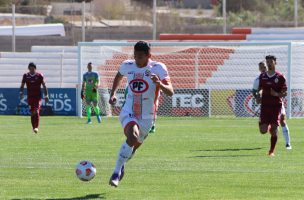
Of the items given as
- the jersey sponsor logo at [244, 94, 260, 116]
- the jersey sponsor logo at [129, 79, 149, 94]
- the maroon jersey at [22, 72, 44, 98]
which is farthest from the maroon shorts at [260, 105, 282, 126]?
the jersey sponsor logo at [244, 94, 260, 116]

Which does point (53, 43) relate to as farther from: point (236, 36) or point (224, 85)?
point (224, 85)

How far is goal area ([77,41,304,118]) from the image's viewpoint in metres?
34.8

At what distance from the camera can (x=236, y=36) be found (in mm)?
42062

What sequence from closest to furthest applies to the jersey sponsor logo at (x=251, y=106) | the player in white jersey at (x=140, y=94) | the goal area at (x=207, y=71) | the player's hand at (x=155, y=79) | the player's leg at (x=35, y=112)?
1. the player's hand at (x=155, y=79)
2. the player in white jersey at (x=140, y=94)
3. the player's leg at (x=35, y=112)
4. the jersey sponsor logo at (x=251, y=106)
5. the goal area at (x=207, y=71)

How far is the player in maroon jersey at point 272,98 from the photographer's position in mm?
19156

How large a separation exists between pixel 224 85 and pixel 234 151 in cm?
1652

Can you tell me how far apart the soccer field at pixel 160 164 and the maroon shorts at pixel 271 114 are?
0.71 m

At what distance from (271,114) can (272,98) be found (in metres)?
0.34

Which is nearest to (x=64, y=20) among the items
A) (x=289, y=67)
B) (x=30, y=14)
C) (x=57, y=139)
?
(x=30, y=14)

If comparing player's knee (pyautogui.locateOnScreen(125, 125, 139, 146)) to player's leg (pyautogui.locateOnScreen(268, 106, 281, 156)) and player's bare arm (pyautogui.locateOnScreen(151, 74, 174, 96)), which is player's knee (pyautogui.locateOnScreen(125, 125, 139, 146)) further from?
player's leg (pyautogui.locateOnScreen(268, 106, 281, 156))

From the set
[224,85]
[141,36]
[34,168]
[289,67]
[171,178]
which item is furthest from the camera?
[141,36]

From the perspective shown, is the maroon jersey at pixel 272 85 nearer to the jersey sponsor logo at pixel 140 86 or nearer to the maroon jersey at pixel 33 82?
the jersey sponsor logo at pixel 140 86

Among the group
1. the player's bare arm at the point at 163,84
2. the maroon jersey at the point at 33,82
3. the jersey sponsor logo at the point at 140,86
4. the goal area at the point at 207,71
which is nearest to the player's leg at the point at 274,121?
the jersey sponsor logo at the point at 140,86

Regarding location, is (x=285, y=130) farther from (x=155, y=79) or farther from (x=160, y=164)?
(x=155, y=79)
